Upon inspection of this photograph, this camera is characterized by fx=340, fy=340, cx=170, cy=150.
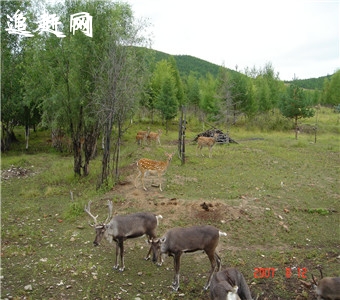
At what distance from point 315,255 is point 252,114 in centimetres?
3252

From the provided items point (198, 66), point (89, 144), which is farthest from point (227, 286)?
point (198, 66)

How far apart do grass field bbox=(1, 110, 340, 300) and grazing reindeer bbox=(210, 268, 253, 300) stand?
1175 mm

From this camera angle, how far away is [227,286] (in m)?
5.55

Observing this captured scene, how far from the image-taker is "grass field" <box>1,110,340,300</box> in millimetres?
7266

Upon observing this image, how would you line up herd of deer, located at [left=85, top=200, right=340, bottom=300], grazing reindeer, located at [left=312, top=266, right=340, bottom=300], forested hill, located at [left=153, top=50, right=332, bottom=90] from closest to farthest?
herd of deer, located at [left=85, top=200, right=340, bottom=300]
grazing reindeer, located at [left=312, top=266, right=340, bottom=300]
forested hill, located at [left=153, top=50, right=332, bottom=90]

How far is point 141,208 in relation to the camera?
1122 cm

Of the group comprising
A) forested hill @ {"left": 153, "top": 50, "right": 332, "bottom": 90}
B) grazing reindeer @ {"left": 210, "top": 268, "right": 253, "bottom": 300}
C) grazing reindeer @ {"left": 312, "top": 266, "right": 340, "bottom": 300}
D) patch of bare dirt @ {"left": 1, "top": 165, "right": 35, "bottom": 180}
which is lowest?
patch of bare dirt @ {"left": 1, "top": 165, "right": 35, "bottom": 180}

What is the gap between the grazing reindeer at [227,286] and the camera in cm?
536

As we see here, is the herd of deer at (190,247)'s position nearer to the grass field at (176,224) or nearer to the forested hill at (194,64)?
the grass field at (176,224)

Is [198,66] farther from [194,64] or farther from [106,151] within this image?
[106,151]

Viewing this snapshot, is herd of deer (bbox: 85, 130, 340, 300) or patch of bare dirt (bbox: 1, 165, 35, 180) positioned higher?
herd of deer (bbox: 85, 130, 340, 300)

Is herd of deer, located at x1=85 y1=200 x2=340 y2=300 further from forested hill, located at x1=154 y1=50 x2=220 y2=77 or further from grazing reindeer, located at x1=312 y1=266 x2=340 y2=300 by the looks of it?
forested hill, located at x1=154 y1=50 x2=220 y2=77

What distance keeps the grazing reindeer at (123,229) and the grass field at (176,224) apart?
0.59 metres

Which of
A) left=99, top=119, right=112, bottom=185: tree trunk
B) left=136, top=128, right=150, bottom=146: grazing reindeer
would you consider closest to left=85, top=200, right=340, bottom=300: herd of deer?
left=99, top=119, right=112, bottom=185: tree trunk
